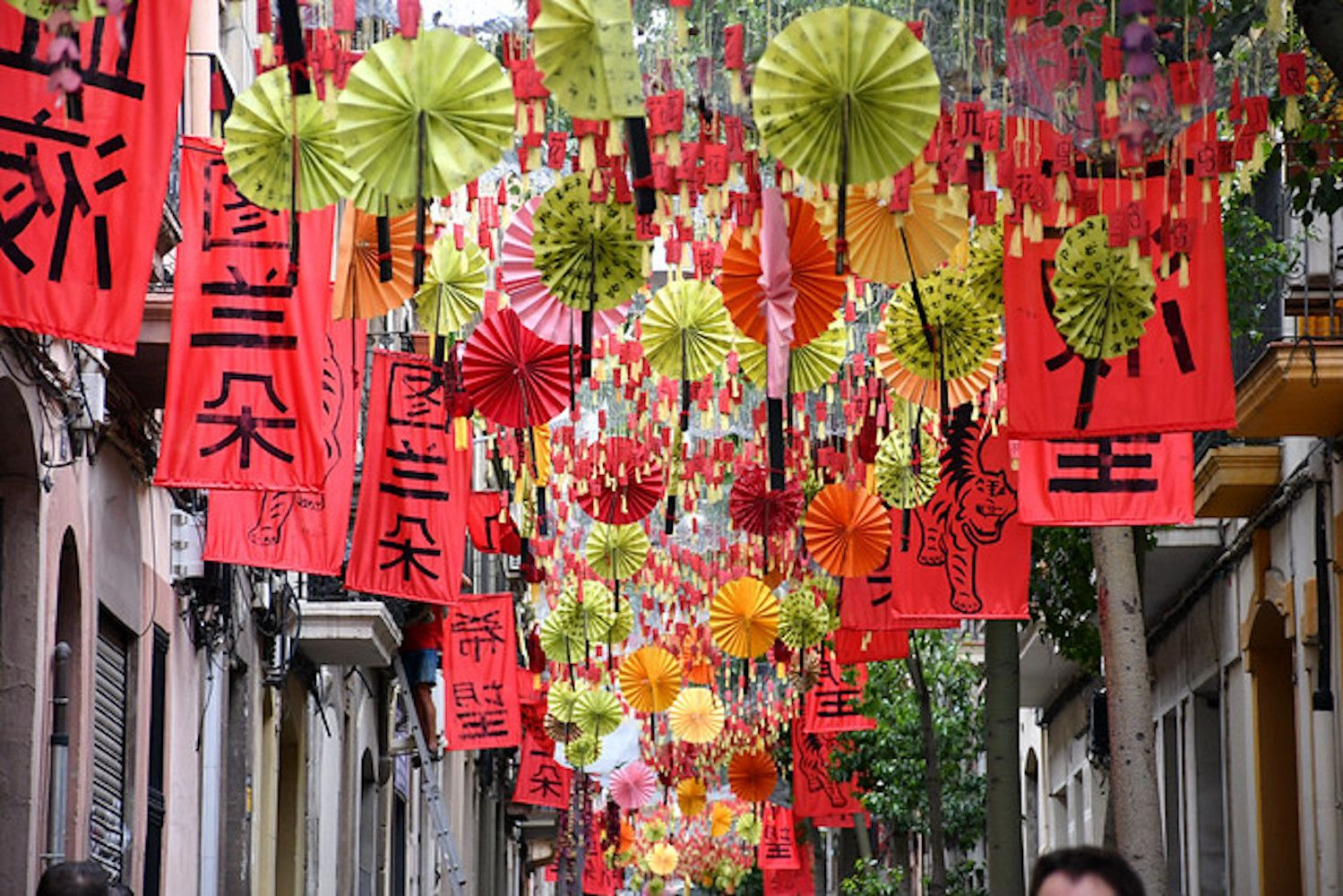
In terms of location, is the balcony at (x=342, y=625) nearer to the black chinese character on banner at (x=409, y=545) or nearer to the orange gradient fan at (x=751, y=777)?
the black chinese character on banner at (x=409, y=545)

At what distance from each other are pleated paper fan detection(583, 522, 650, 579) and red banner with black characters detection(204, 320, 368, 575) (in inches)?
358

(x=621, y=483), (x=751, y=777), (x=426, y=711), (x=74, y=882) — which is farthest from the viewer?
(x=751, y=777)

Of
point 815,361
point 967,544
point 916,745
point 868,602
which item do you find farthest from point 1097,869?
point 916,745

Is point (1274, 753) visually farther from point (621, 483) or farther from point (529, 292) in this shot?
point (529, 292)

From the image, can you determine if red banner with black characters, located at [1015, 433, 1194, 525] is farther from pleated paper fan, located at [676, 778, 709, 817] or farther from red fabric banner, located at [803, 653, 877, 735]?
pleated paper fan, located at [676, 778, 709, 817]

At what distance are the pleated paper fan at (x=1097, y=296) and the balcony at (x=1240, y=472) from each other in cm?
858

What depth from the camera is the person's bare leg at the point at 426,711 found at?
3036 centimetres

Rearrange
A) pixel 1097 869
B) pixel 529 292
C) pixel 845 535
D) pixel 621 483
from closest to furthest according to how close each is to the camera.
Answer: pixel 1097 869, pixel 529 292, pixel 845 535, pixel 621 483

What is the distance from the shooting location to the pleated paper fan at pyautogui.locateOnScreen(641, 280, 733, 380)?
15648 millimetres

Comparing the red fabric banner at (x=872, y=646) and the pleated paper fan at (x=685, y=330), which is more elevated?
the pleated paper fan at (x=685, y=330)

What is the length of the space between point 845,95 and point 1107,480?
430cm

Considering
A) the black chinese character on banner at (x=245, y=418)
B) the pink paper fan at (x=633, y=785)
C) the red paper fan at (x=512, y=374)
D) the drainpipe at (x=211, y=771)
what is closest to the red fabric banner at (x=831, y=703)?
the drainpipe at (x=211, y=771)

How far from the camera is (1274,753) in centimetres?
2195

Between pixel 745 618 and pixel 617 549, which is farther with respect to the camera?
pixel 745 618
